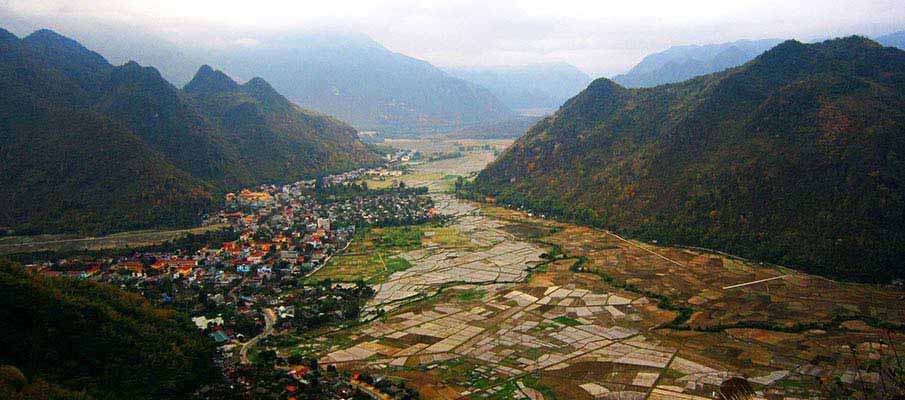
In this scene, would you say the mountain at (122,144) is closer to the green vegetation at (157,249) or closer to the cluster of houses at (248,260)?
the green vegetation at (157,249)

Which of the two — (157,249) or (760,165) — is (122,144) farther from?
(760,165)

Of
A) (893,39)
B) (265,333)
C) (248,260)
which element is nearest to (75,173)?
(248,260)

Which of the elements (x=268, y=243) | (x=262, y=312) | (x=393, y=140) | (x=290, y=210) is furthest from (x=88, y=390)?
(x=393, y=140)

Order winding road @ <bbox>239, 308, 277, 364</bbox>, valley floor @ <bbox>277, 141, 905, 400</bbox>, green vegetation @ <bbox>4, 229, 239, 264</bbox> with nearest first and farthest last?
valley floor @ <bbox>277, 141, 905, 400</bbox>, winding road @ <bbox>239, 308, 277, 364</bbox>, green vegetation @ <bbox>4, 229, 239, 264</bbox>

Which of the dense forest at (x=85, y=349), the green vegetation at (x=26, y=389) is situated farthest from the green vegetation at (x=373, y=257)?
the green vegetation at (x=26, y=389)

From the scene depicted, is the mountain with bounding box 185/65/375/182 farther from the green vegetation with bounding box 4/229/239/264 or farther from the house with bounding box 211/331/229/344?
the house with bounding box 211/331/229/344

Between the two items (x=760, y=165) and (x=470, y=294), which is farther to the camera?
(x=760, y=165)

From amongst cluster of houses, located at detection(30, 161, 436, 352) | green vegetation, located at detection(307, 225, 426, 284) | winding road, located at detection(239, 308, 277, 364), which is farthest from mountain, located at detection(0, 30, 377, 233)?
winding road, located at detection(239, 308, 277, 364)
